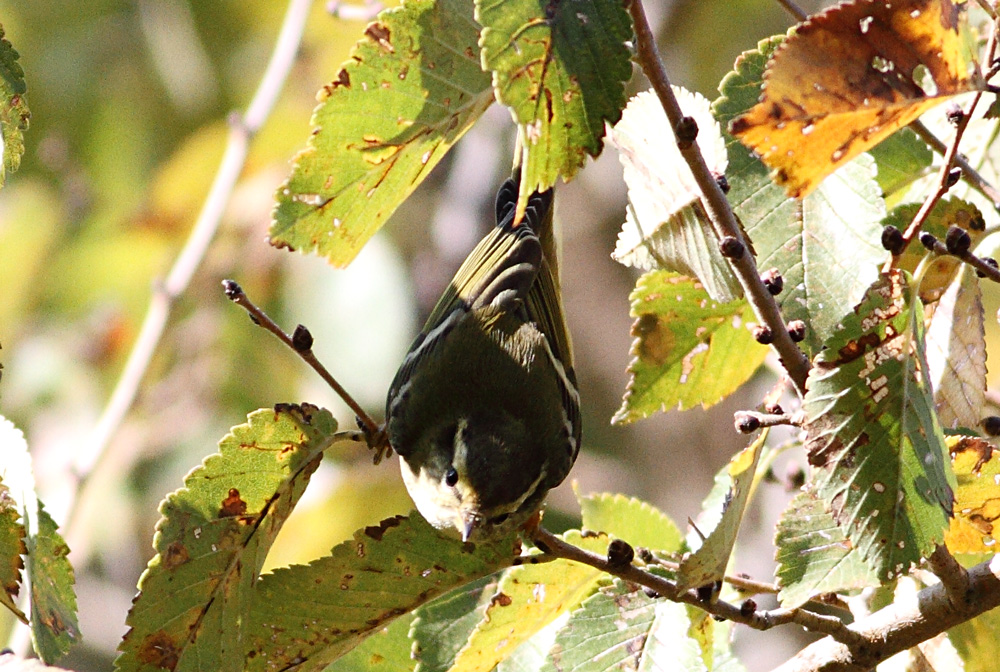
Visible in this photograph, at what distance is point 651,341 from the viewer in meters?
1.95

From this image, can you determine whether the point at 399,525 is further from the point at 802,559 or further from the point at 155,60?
the point at 155,60

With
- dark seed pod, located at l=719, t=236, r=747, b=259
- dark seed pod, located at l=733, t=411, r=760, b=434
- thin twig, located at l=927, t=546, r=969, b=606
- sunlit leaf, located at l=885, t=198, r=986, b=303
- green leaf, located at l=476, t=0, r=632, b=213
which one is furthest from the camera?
sunlit leaf, located at l=885, t=198, r=986, b=303

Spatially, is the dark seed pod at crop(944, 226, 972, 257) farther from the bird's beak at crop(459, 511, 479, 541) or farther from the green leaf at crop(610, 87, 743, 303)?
the bird's beak at crop(459, 511, 479, 541)

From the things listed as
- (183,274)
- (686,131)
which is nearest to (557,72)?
(686,131)

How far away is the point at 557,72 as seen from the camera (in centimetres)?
122

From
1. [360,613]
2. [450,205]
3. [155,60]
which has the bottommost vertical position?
[360,613]

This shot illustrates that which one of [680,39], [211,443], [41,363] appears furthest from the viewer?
[680,39]

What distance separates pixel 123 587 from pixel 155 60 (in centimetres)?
282

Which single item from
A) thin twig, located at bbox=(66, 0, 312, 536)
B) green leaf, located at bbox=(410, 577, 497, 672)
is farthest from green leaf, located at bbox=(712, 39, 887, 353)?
thin twig, located at bbox=(66, 0, 312, 536)

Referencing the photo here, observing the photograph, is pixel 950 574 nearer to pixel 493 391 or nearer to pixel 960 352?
pixel 960 352

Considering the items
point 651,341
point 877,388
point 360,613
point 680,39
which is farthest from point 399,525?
point 680,39

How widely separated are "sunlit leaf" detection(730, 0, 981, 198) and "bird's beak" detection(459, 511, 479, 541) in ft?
3.84

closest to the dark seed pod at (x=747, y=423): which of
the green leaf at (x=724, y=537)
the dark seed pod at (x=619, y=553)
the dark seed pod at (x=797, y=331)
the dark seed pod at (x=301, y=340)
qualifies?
the green leaf at (x=724, y=537)

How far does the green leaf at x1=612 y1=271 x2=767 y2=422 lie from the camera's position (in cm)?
193
